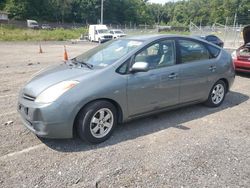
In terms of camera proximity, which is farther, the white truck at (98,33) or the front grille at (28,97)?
the white truck at (98,33)

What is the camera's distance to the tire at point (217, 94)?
575 centimetres

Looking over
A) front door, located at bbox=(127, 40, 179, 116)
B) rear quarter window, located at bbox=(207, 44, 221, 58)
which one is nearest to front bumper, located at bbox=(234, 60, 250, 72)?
rear quarter window, located at bbox=(207, 44, 221, 58)

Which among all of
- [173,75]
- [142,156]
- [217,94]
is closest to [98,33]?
[217,94]

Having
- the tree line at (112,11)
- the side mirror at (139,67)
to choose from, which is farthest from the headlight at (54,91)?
the tree line at (112,11)

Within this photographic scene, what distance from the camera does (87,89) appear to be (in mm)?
3832

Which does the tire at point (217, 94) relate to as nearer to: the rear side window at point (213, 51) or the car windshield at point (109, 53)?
Result: the rear side window at point (213, 51)

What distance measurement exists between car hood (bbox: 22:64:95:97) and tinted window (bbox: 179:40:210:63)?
6.28ft

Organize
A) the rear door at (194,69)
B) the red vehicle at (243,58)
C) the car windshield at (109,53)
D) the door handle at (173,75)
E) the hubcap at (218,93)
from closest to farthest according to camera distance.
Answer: the car windshield at (109,53)
the door handle at (173,75)
the rear door at (194,69)
the hubcap at (218,93)
the red vehicle at (243,58)

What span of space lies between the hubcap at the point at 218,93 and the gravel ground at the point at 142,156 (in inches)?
25.1

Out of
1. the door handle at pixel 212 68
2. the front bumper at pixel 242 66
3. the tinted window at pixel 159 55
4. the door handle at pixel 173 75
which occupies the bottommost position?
the front bumper at pixel 242 66

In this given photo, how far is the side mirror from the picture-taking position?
4.18 metres

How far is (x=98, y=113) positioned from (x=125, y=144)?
61 cm

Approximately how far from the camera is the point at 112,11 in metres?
89.1

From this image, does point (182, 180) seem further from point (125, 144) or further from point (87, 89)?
point (87, 89)
